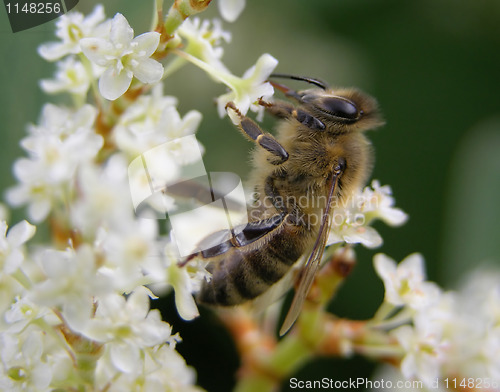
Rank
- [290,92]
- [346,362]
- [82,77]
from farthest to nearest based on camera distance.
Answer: [346,362] < [290,92] < [82,77]

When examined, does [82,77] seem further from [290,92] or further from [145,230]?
[145,230]

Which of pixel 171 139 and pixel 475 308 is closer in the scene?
pixel 171 139

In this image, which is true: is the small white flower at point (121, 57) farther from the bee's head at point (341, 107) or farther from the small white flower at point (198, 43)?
the bee's head at point (341, 107)

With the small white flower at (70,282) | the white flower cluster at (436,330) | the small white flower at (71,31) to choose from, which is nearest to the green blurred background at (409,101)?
the white flower cluster at (436,330)

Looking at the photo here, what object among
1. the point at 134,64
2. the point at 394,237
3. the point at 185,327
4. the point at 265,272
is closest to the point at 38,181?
the point at 134,64

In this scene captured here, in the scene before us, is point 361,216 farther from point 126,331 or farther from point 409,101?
point 409,101

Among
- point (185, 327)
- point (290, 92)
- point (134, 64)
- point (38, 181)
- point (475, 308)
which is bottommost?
point (185, 327)
